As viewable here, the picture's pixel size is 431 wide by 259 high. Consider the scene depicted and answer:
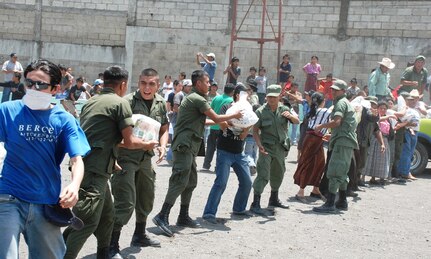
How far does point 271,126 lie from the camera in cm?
920

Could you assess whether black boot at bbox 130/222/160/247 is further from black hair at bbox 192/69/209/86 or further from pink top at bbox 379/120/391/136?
pink top at bbox 379/120/391/136

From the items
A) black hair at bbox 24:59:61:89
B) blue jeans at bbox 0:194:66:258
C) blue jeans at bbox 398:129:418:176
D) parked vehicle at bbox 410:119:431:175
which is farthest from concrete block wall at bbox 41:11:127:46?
blue jeans at bbox 0:194:66:258

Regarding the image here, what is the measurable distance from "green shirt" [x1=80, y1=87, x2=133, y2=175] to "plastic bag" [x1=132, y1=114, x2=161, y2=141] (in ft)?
1.56

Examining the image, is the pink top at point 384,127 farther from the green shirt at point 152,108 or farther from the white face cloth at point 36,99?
the white face cloth at point 36,99

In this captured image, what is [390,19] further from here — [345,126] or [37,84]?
[37,84]

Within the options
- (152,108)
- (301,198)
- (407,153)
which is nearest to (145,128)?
(152,108)

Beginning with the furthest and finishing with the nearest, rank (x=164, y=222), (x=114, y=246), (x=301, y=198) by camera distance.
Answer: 1. (x=301, y=198)
2. (x=164, y=222)
3. (x=114, y=246)

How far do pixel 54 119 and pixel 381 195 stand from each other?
27.8 ft

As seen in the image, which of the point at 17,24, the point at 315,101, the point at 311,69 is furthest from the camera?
the point at 17,24

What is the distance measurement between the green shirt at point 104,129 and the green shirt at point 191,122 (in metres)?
2.01

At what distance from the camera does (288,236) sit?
25.8ft

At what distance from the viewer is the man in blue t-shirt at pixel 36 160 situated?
4012mm

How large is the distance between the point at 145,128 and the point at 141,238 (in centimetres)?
136

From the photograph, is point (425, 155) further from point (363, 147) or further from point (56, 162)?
point (56, 162)
